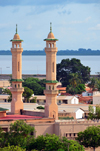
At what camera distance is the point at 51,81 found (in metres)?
51.5

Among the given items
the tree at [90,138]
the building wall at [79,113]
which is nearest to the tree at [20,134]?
the tree at [90,138]

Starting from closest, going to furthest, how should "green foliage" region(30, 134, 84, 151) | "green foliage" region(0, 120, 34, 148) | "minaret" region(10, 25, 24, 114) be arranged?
"green foliage" region(30, 134, 84, 151) < "green foliage" region(0, 120, 34, 148) < "minaret" region(10, 25, 24, 114)

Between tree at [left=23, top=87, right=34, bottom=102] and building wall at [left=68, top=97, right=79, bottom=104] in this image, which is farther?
building wall at [left=68, top=97, right=79, bottom=104]

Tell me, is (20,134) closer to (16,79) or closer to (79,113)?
(16,79)

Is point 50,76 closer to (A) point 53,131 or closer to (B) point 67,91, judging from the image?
(A) point 53,131

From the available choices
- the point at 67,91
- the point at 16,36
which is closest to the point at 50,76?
the point at 16,36

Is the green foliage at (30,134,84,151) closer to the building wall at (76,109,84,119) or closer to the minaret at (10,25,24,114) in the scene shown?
the minaret at (10,25,24,114)

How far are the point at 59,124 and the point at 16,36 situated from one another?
9.57 metres

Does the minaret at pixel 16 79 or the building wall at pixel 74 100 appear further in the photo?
the building wall at pixel 74 100

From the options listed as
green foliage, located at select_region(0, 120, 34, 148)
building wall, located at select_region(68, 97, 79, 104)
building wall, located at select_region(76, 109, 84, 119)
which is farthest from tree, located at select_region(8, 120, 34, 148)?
building wall, located at select_region(68, 97, 79, 104)

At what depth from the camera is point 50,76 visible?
51.6m

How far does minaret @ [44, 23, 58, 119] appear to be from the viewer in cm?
5125

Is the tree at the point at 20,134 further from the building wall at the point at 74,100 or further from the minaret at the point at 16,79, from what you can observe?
the building wall at the point at 74,100

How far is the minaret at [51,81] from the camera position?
168 ft
